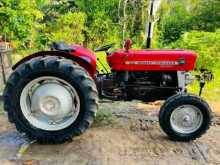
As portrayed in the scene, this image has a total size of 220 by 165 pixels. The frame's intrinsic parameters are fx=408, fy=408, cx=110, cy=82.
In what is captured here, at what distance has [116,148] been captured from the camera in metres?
4.77

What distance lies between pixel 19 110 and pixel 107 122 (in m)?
1.40

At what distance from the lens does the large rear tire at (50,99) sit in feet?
15.7

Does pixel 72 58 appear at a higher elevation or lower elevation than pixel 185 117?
higher

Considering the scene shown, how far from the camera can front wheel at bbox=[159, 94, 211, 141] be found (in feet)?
16.3

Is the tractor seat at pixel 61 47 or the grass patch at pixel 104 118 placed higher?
the tractor seat at pixel 61 47

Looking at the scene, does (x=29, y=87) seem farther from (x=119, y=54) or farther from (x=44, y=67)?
(x=119, y=54)

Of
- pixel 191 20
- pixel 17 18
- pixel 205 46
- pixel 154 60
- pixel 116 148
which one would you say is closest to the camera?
pixel 116 148

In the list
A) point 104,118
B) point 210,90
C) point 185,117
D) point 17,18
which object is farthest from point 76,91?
point 17,18

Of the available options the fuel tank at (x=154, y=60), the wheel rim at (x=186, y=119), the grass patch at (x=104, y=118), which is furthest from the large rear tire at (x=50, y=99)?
the wheel rim at (x=186, y=119)

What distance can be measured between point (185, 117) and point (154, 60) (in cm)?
83

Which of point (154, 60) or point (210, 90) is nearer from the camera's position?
point (154, 60)

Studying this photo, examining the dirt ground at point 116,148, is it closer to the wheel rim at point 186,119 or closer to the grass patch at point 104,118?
the grass patch at point 104,118

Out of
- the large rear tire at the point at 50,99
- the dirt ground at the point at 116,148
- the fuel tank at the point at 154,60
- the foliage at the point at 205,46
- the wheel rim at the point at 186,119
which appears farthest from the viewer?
the foliage at the point at 205,46

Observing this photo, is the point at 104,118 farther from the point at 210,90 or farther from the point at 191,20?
the point at 191,20
